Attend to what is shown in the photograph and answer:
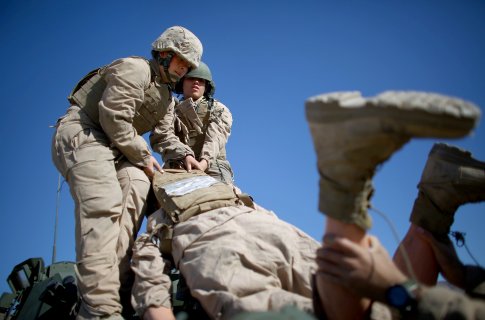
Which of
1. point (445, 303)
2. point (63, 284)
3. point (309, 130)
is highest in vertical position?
point (309, 130)

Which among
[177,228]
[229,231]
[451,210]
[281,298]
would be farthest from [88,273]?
[451,210]

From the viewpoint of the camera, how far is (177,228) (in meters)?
3.41

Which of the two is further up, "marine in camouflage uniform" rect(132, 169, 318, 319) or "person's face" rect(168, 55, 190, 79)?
"person's face" rect(168, 55, 190, 79)

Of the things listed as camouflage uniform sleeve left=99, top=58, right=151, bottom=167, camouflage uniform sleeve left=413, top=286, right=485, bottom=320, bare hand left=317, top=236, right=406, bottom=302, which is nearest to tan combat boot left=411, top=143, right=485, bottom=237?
camouflage uniform sleeve left=413, top=286, right=485, bottom=320

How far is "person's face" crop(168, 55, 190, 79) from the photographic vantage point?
464 cm

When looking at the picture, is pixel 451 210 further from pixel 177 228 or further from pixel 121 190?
pixel 121 190

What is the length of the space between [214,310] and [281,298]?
441 mm

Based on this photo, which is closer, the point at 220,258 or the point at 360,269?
the point at 360,269

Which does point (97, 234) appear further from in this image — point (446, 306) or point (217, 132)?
point (217, 132)

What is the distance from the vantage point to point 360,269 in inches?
79.5

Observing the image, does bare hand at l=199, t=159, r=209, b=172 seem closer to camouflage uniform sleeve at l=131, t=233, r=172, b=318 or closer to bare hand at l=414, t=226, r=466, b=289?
camouflage uniform sleeve at l=131, t=233, r=172, b=318

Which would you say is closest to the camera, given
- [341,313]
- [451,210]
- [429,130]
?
[429,130]

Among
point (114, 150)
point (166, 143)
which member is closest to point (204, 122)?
point (166, 143)

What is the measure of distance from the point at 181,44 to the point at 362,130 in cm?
317
